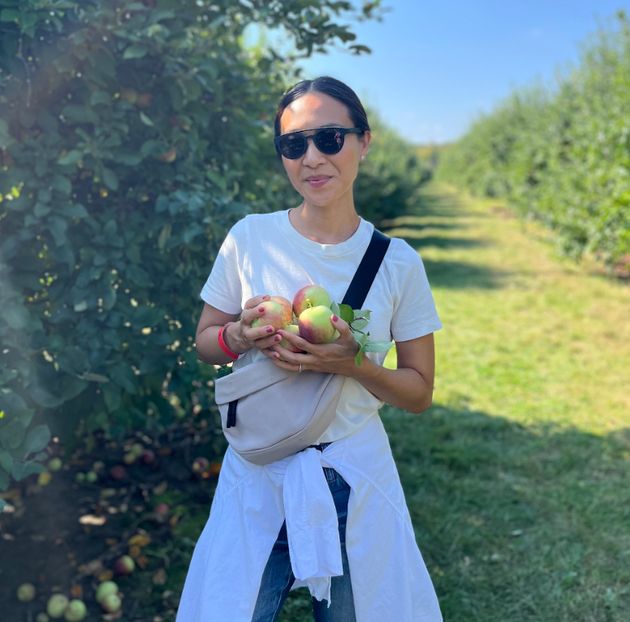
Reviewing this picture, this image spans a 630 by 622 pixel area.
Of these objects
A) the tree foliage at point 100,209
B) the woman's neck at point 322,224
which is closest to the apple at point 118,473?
the tree foliage at point 100,209

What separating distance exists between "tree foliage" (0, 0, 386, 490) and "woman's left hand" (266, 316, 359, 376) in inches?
36.3

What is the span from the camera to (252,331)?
1340 millimetres

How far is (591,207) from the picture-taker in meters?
9.15

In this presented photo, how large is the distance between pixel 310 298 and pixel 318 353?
0.13 metres

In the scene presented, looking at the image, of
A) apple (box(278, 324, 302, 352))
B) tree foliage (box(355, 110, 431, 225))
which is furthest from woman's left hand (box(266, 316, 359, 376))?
tree foliage (box(355, 110, 431, 225))

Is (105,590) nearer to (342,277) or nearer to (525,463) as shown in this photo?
(342,277)

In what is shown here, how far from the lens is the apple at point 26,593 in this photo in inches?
103

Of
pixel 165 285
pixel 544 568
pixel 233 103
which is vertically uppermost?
pixel 233 103

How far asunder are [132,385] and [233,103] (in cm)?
144

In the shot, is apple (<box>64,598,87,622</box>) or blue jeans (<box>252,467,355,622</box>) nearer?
blue jeans (<box>252,467,355,622</box>)

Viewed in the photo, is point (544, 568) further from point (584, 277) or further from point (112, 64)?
point (584, 277)

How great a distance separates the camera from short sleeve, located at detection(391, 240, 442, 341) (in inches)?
60.1

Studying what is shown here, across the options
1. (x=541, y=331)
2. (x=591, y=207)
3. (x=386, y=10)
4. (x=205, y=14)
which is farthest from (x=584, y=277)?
(x=205, y=14)

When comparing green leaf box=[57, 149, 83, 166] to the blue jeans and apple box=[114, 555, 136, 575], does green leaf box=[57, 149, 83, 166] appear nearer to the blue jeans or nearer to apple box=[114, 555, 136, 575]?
the blue jeans
